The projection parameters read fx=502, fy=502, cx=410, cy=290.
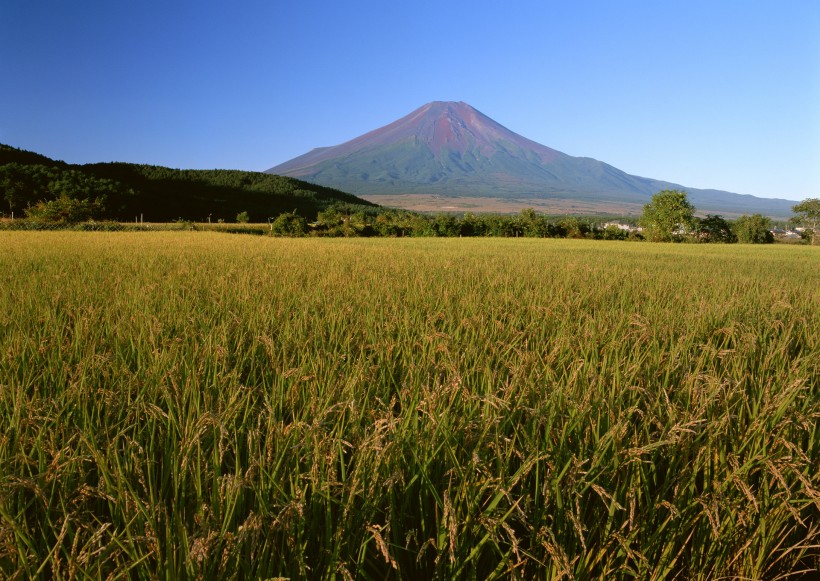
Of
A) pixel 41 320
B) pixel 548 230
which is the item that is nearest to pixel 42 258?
pixel 41 320

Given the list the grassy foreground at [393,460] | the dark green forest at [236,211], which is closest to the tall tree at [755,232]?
the dark green forest at [236,211]

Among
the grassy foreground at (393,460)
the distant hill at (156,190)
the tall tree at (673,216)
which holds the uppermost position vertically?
the distant hill at (156,190)

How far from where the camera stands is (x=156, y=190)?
62281 mm

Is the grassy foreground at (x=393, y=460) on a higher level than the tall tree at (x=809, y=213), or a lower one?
lower

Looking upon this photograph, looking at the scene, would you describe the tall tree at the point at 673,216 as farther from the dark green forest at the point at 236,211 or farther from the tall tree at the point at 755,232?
the tall tree at the point at 755,232

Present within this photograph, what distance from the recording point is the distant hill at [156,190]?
151ft

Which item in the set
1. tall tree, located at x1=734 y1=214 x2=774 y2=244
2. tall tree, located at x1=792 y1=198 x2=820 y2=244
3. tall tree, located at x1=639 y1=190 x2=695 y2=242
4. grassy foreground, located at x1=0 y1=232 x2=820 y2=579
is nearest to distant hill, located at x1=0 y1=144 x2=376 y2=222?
tall tree, located at x1=639 y1=190 x2=695 y2=242

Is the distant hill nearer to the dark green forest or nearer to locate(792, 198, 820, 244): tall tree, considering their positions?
the dark green forest

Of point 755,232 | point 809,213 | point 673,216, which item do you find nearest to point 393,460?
point 673,216

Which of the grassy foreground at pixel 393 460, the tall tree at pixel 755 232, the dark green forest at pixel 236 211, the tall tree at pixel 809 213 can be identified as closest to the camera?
the grassy foreground at pixel 393 460

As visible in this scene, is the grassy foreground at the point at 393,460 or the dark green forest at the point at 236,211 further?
the dark green forest at the point at 236,211

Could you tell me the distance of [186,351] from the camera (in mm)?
2262

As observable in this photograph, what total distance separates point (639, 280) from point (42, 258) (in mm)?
8834

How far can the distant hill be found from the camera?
45969 mm
